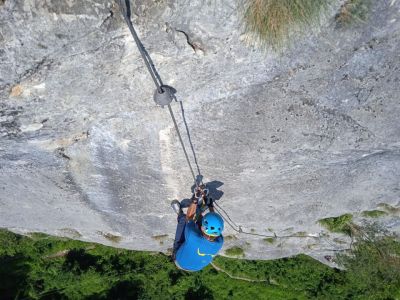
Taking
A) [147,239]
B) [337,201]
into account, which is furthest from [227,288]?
[337,201]

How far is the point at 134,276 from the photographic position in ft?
25.3

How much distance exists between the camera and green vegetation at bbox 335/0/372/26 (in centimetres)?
307

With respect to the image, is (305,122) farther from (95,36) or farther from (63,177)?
(63,177)

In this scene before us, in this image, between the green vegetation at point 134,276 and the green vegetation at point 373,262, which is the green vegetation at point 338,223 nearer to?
the green vegetation at point 373,262

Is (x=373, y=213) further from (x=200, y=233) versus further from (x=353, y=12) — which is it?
(x=353, y=12)

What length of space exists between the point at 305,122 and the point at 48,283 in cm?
593

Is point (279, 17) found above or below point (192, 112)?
below

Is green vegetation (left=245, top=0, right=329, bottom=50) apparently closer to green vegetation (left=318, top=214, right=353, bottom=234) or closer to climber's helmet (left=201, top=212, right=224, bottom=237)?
climber's helmet (left=201, top=212, right=224, bottom=237)

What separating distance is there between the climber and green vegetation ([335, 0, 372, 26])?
2.24m

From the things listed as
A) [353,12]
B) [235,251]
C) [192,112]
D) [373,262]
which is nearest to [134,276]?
[235,251]

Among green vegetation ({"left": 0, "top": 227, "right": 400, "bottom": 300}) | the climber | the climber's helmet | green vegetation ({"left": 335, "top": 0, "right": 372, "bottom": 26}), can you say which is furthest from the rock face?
green vegetation ({"left": 0, "top": 227, "right": 400, "bottom": 300})

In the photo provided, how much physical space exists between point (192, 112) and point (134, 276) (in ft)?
16.0

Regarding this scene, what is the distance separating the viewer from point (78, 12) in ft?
9.71

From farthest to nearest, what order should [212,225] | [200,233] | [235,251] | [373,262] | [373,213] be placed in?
[235,251], [373,262], [373,213], [200,233], [212,225]
